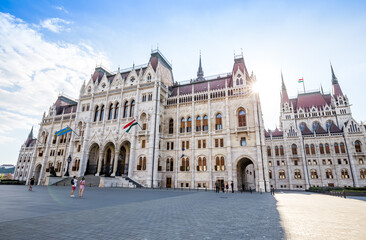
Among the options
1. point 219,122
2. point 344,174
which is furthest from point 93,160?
point 344,174

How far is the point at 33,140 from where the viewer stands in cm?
7938

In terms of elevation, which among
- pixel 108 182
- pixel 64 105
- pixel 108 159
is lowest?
pixel 108 182

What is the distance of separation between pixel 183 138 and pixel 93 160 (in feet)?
68.0

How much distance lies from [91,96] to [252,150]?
37592mm

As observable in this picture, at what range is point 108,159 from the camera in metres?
41.9

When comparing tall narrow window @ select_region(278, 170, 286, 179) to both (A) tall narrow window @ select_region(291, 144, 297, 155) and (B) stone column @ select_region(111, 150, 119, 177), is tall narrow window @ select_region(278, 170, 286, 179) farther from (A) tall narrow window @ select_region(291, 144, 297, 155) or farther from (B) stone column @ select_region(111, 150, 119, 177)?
(B) stone column @ select_region(111, 150, 119, 177)

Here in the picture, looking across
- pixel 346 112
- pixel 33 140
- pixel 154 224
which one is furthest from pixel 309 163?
pixel 33 140

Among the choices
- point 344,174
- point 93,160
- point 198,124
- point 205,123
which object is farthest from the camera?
point 344,174

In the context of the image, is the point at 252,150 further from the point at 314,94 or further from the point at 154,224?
the point at 314,94

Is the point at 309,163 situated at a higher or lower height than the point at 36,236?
higher

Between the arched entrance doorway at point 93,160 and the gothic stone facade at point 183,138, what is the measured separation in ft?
0.69

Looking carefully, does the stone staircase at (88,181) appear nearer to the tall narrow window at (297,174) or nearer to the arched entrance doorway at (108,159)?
the arched entrance doorway at (108,159)

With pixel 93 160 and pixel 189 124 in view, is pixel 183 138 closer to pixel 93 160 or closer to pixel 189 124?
pixel 189 124

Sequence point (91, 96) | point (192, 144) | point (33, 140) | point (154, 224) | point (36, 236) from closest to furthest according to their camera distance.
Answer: point (36, 236)
point (154, 224)
point (192, 144)
point (91, 96)
point (33, 140)
